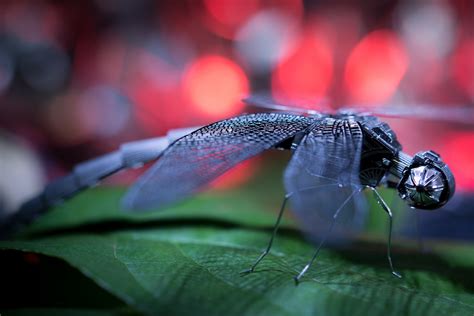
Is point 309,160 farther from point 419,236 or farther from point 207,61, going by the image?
point 207,61

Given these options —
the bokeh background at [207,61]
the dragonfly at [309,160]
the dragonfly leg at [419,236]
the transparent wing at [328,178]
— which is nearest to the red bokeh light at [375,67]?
the bokeh background at [207,61]

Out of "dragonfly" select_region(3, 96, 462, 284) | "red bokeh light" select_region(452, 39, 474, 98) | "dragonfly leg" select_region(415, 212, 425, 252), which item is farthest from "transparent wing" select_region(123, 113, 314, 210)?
"red bokeh light" select_region(452, 39, 474, 98)

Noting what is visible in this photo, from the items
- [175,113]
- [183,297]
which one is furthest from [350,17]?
[183,297]

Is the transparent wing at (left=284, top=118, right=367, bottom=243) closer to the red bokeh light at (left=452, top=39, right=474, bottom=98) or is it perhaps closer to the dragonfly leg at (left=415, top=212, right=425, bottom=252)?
the dragonfly leg at (left=415, top=212, right=425, bottom=252)

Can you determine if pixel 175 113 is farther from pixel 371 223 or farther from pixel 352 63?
pixel 371 223

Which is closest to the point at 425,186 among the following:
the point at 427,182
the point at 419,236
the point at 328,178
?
the point at 427,182

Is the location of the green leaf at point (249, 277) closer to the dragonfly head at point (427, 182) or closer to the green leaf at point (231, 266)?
the green leaf at point (231, 266)
